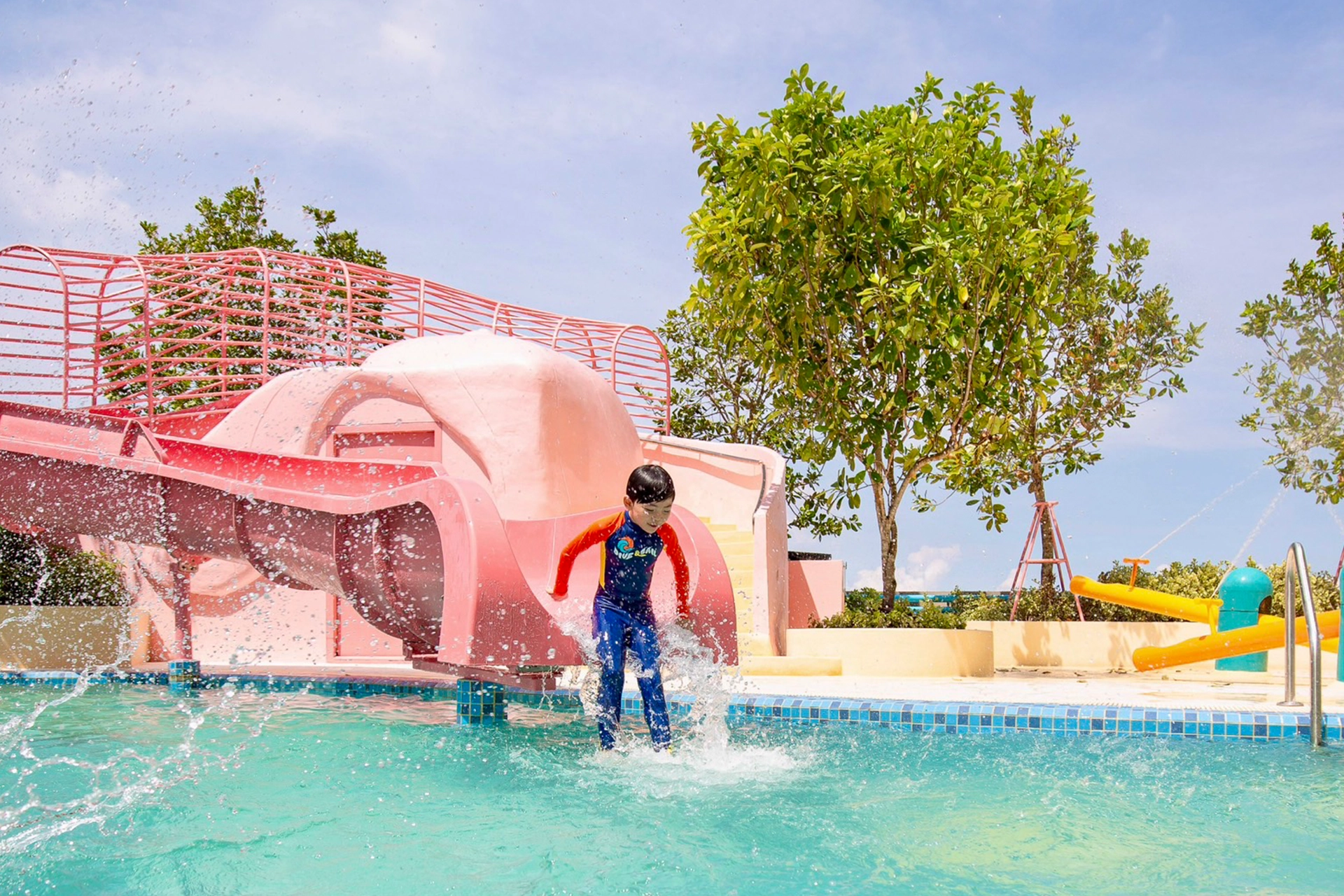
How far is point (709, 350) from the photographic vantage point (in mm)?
19250

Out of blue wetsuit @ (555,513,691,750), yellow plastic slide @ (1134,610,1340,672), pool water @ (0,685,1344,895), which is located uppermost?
blue wetsuit @ (555,513,691,750)

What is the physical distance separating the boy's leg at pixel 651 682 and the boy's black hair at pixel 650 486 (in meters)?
0.73

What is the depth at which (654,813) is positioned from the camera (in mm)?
4348

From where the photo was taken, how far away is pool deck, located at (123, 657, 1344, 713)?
7859 mm

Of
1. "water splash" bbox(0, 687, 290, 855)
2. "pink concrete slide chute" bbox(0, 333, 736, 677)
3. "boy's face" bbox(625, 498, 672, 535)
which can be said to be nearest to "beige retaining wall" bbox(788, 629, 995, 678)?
"pink concrete slide chute" bbox(0, 333, 736, 677)

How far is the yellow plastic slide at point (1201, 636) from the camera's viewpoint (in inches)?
349

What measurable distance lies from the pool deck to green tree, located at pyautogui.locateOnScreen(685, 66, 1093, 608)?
238 centimetres

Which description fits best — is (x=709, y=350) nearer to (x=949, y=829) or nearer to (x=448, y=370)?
(x=448, y=370)

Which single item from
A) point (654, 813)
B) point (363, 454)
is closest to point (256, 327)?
point (363, 454)

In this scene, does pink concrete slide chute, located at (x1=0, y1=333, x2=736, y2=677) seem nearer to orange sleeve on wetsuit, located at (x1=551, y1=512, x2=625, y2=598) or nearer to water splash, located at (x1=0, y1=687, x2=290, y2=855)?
orange sleeve on wetsuit, located at (x1=551, y1=512, x2=625, y2=598)

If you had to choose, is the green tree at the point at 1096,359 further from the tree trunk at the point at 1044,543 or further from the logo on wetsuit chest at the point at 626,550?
the logo on wetsuit chest at the point at 626,550

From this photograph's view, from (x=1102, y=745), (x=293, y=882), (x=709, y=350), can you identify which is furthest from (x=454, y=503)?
(x=709, y=350)

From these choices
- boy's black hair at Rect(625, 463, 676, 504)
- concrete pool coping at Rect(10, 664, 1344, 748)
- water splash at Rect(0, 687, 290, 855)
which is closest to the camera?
water splash at Rect(0, 687, 290, 855)

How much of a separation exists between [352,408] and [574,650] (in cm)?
680
